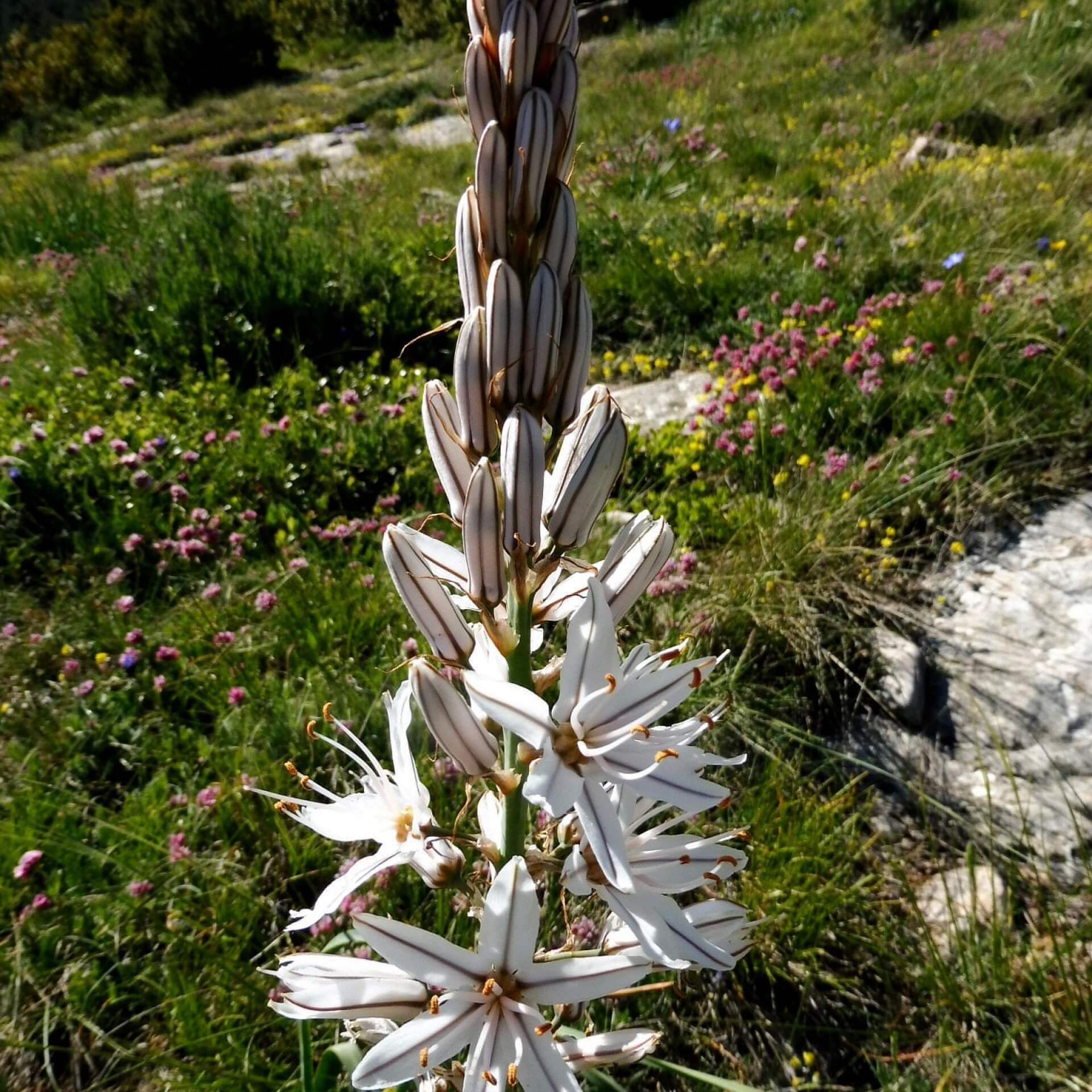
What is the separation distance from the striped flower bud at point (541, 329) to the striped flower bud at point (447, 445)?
0.19m

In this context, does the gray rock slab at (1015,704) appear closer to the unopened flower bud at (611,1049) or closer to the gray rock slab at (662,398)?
the unopened flower bud at (611,1049)

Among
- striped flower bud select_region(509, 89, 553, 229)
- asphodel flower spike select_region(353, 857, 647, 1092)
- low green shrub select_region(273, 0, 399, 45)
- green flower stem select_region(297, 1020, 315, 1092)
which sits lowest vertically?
green flower stem select_region(297, 1020, 315, 1092)

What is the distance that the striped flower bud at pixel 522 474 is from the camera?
131 cm

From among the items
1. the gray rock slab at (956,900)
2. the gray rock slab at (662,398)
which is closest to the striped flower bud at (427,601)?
the gray rock slab at (956,900)

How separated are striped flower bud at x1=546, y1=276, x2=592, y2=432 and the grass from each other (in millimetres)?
1629

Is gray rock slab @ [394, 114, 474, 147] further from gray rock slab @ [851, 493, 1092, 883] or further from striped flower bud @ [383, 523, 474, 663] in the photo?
striped flower bud @ [383, 523, 474, 663]

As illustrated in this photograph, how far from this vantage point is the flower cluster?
1.23 meters

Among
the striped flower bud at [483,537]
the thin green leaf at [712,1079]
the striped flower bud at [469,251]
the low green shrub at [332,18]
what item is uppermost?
the low green shrub at [332,18]

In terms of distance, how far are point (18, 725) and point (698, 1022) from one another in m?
2.66

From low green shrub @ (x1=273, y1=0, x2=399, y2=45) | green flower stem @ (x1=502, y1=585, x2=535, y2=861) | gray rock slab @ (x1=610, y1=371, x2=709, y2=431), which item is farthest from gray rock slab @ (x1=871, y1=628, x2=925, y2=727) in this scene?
low green shrub @ (x1=273, y1=0, x2=399, y2=45)

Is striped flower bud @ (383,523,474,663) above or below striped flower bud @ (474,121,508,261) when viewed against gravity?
below

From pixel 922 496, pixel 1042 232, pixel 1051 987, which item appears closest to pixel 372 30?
pixel 1042 232

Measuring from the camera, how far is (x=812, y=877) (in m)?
2.37

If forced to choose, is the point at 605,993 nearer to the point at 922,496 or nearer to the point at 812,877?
the point at 812,877
